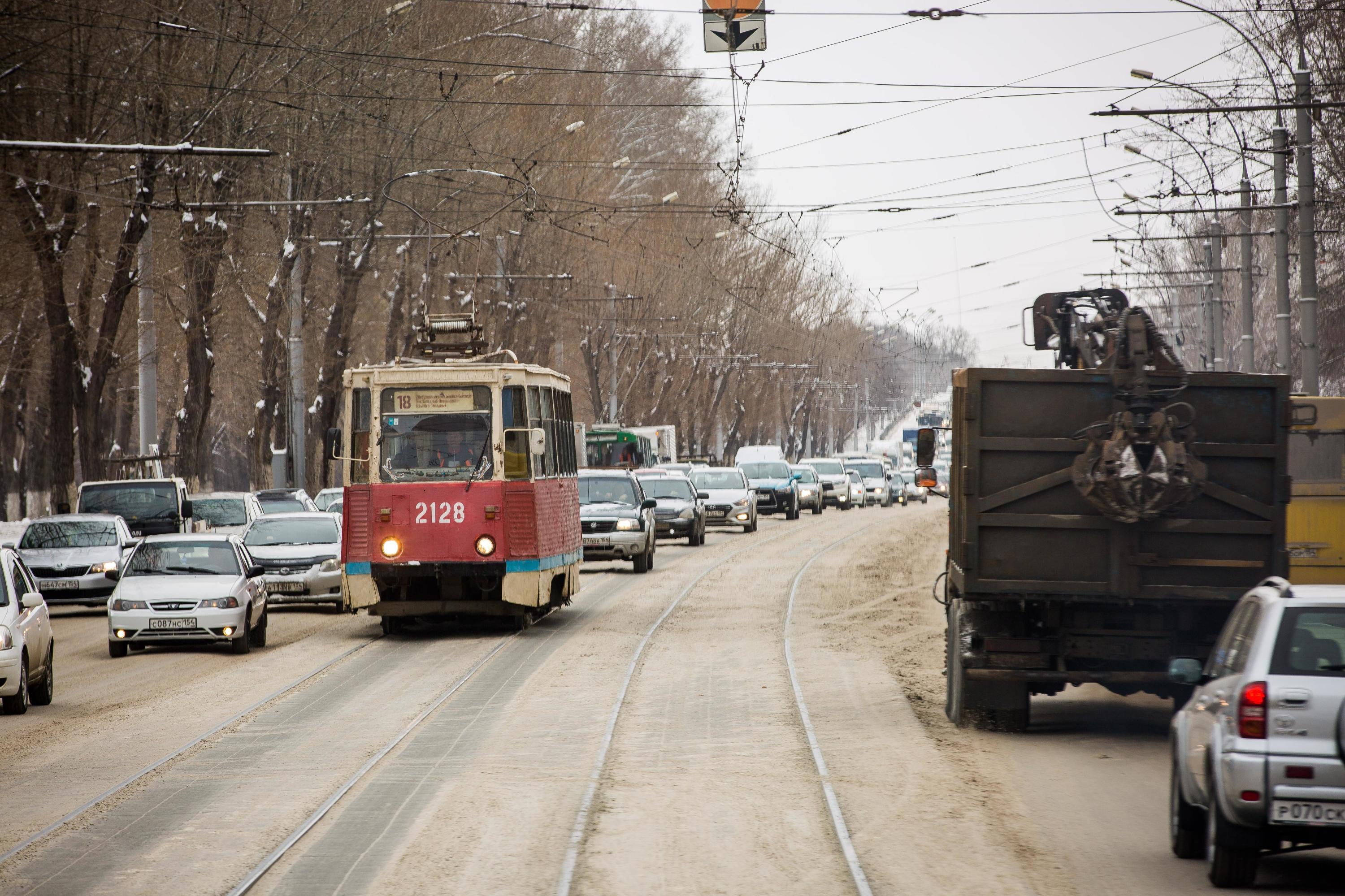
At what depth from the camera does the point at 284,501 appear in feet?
122

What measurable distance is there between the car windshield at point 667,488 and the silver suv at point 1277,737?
34.3 m

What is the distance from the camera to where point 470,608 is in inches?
817

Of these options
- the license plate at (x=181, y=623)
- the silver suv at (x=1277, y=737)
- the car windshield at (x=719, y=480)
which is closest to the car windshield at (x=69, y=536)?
the license plate at (x=181, y=623)

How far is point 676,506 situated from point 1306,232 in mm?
18890

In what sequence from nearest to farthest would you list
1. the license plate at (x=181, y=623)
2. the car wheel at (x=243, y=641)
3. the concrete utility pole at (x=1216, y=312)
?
the license plate at (x=181, y=623)
the car wheel at (x=243, y=641)
the concrete utility pole at (x=1216, y=312)

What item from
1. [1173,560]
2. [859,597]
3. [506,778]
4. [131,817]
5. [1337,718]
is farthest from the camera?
[859,597]

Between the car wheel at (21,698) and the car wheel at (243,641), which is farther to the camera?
the car wheel at (243,641)

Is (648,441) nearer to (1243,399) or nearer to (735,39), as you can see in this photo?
(735,39)

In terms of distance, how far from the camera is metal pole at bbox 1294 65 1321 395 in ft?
87.4

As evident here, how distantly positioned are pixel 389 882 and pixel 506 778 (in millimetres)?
2938

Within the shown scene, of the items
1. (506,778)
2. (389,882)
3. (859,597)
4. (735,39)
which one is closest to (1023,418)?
(506,778)

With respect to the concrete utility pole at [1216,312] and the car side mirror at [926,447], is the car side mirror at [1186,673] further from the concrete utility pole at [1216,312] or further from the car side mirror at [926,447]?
the concrete utility pole at [1216,312]

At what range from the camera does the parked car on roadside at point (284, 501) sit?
116 feet

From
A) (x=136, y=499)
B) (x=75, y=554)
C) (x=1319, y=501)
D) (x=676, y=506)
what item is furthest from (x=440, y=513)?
(x=676, y=506)
